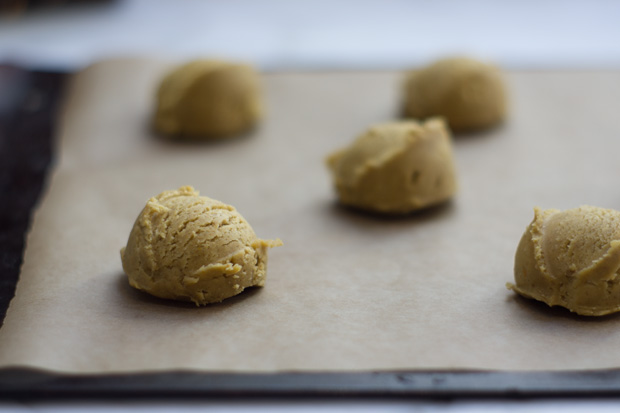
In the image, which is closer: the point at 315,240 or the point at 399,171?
the point at 315,240

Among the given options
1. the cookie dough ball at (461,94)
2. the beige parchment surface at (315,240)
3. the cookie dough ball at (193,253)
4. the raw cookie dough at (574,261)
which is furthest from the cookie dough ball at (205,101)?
the raw cookie dough at (574,261)

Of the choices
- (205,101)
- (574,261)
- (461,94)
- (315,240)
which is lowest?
(315,240)

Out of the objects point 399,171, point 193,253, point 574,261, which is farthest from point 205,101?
point 574,261

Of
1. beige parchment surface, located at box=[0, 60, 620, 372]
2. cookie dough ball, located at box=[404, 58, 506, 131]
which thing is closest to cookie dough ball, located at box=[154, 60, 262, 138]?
beige parchment surface, located at box=[0, 60, 620, 372]

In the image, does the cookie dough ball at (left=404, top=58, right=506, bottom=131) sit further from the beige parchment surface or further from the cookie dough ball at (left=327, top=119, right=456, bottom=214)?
the cookie dough ball at (left=327, top=119, right=456, bottom=214)

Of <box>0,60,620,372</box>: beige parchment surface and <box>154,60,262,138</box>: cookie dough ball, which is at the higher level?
<box>154,60,262,138</box>: cookie dough ball

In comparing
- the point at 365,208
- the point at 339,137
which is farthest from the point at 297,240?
the point at 339,137

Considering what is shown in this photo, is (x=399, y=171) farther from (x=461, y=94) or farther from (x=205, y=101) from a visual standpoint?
(x=205, y=101)
